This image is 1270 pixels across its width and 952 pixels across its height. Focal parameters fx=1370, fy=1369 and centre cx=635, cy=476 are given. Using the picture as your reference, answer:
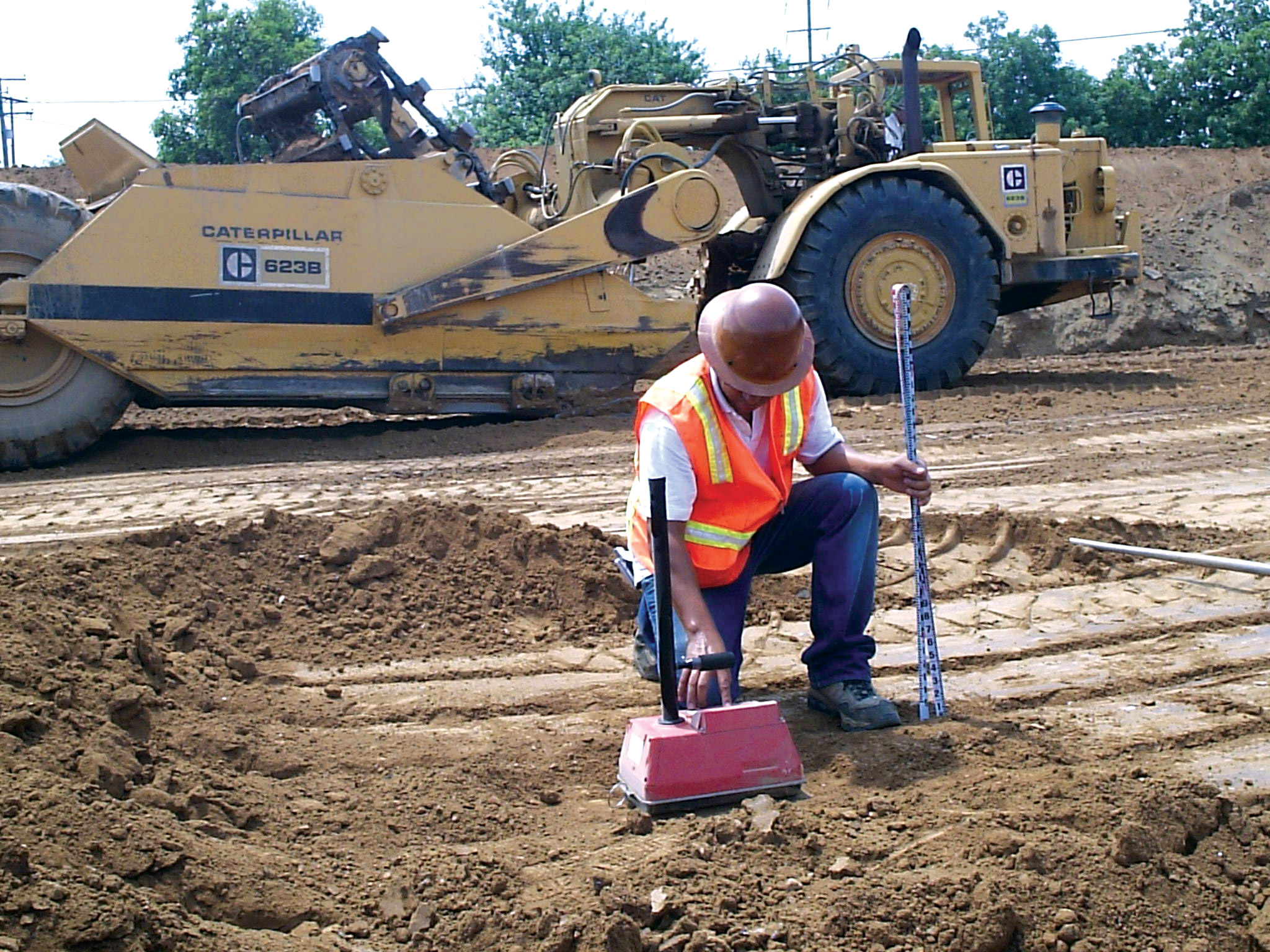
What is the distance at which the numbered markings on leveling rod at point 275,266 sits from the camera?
8.74 m

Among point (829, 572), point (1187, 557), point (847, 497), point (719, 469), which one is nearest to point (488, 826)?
point (719, 469)

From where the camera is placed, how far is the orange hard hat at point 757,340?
3.54 meters

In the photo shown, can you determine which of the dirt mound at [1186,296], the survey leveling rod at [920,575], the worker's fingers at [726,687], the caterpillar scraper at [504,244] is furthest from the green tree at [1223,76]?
the worker's fingers at [726,687]

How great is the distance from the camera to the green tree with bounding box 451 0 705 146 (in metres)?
27.6

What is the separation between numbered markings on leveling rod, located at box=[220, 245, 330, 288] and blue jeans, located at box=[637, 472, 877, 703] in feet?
18.1

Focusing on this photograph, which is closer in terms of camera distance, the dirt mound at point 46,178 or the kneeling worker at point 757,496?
the kneeling worker at point 757,496

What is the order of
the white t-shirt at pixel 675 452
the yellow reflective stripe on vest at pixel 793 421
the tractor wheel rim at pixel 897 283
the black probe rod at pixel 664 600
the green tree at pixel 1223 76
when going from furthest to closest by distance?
the green tree at pixel 1223 76, the tractor wheel rim at pixel 897 283, the yellow reflective stripe on vest at pixel 793 421, the white t-shirt at pixel 675 452, the black probe rod at pixel 664 600

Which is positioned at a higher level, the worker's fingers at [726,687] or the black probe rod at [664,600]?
the black probe rod at [664,600]

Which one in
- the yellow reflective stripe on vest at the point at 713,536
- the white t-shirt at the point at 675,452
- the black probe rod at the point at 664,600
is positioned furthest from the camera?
the yellow reflective stripe on vest at the point at 713,536

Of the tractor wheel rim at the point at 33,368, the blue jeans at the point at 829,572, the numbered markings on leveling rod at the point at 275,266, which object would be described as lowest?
the blue jeans at the point at 829,572

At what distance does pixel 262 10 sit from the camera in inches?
1262

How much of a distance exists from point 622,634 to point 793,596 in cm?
81

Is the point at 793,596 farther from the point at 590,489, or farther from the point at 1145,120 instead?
the point at 1145,120

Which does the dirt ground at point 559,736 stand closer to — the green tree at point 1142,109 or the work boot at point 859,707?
the work boot at point 859,707
